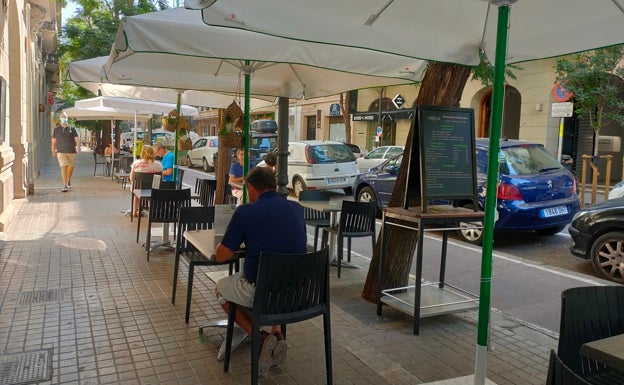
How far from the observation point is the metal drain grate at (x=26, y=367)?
3.50 m

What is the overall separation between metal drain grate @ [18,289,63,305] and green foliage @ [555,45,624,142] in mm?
12521

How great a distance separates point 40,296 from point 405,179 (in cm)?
373

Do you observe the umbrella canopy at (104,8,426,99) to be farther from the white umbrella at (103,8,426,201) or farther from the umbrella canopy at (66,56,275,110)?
the umbrella canopy at (66,56,275,110)

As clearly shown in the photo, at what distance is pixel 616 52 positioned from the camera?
504 inches

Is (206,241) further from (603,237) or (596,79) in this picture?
(596,79)

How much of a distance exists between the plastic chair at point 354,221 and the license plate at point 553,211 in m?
3.27

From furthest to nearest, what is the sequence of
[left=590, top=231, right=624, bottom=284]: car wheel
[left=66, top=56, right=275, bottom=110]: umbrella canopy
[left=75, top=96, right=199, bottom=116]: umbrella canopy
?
[left=75, top=96, right=199, bottom=116]: umbrella canopy
[left=66, top=56, right=275, bottom=110]: umbrella canopy
[left=590, top=231, right=624, bottom=284]: car wheel

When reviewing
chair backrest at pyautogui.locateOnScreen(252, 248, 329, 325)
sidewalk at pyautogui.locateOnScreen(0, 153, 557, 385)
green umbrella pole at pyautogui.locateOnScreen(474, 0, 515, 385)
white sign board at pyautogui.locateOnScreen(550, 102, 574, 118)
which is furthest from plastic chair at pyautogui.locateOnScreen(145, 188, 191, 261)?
white sign board at pyautogui.locateOnScreen(550, 102, 574, 118)

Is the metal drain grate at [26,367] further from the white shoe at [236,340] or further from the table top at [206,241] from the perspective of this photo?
the table top at [206,241]

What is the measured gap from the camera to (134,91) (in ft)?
29.2

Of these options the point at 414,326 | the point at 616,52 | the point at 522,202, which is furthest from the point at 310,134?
the point at 414,326

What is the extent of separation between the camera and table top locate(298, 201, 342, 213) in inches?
253

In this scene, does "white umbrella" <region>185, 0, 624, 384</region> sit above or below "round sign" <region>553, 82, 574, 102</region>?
below

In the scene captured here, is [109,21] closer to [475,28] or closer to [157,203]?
[157,203]
